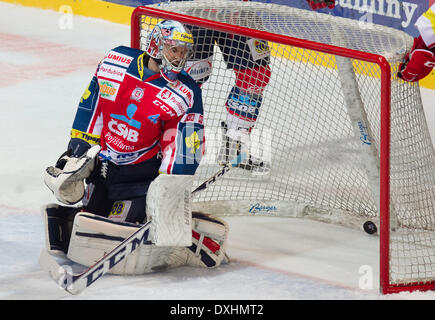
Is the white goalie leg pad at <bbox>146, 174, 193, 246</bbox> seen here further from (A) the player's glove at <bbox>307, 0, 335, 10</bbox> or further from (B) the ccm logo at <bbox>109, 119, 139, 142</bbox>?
(A) the player's glove at <bbox>307, 0, 335, 10</bbox>

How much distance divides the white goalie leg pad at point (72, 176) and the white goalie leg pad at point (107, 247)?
4.7 inches

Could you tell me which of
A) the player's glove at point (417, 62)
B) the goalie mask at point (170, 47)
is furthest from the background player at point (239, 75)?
the player's glove at point (417, 62)

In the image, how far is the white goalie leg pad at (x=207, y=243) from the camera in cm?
306

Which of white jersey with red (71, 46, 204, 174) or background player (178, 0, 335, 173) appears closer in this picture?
white jersey with red (71, 46, 204, 174)

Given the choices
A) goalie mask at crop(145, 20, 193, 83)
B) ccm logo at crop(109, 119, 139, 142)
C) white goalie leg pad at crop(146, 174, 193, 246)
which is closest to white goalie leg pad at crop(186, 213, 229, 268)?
white goalie leg pad at crop(146, 174, 193, 246)

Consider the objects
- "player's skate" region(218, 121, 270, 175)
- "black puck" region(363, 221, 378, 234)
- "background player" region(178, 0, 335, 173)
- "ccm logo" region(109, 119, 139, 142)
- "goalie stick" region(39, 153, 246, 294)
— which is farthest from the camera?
"player's skate" region(218, 121, 270, 175)

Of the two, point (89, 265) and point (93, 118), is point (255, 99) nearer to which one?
point (93, 118)

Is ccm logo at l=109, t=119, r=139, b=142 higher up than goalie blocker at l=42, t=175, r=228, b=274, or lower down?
higher up

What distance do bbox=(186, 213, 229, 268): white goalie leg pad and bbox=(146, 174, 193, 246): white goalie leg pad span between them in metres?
0.18

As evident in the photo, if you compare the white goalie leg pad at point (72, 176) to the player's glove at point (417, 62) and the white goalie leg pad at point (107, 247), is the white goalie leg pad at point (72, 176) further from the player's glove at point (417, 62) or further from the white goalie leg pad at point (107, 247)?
the player's glove at point (417, 62)

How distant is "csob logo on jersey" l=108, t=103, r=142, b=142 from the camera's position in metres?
3.00

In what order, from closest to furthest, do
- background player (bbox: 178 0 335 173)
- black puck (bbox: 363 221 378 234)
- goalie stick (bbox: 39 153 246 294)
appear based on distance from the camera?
goalie stick (bbox: 39 153 246 294), black puck (bbox: 363 221 378 234), background player (bbox: 178 0 335 173)

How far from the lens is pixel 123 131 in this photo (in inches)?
119

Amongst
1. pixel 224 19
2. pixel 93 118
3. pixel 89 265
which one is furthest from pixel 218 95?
pixel 89 265
